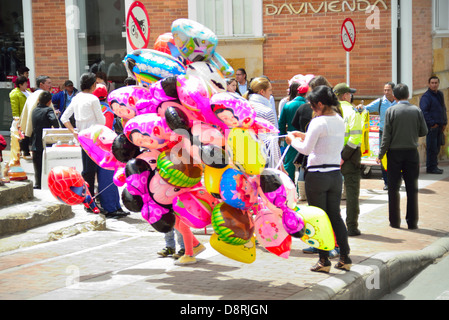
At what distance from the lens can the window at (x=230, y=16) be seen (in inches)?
623

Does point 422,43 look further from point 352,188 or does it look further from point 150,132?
point 150,132

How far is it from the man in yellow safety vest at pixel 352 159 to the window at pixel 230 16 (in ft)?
22.9

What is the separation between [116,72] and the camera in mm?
17812

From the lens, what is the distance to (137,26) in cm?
999

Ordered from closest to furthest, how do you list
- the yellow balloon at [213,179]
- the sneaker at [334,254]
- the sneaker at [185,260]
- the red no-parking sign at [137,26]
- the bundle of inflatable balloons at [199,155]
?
1. the bundle of inflatable balloons at [199,155]
2. the yellow balloon at [213,179]
3. the sneaker at [185,260]
4. the sneaker at [334,254]
5. the red no-parking sign at [137,26]

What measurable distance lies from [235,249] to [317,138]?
1.32m

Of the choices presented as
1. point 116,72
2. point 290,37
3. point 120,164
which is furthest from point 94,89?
point 116,72

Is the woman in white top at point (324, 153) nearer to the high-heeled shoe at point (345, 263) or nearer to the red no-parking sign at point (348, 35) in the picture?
the high-heeled shoe at point (345, 263)

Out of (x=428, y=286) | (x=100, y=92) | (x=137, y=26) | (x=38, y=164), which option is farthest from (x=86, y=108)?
(x=428, y=286)

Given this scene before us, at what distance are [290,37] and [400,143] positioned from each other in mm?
6491

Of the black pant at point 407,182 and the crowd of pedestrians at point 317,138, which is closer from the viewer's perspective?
the crowd of pedestrians at point 317,138

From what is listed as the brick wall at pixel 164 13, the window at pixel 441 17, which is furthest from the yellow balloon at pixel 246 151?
the window at pixel 441 17

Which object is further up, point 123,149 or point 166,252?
point 123,149
